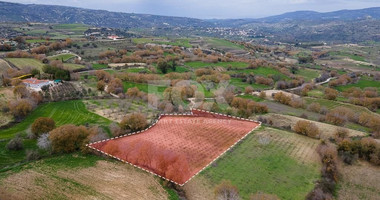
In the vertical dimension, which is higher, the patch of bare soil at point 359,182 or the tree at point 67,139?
the tree at point 67,139

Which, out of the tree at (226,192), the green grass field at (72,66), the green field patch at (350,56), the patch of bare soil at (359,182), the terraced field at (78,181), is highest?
the green field patch at (350,56)

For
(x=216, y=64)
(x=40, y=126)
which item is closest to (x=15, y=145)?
(x=40, y=126)

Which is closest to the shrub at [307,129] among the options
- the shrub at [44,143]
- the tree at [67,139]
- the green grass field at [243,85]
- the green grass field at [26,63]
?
the tree at [67,139]

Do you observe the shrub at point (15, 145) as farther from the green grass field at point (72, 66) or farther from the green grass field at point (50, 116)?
the green grass field at point (72, 66)

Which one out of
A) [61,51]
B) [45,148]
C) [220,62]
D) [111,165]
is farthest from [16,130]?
[220,62]

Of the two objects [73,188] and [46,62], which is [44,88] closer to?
[46,62]

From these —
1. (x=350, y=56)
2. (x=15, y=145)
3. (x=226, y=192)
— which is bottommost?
(x=15, y=145)

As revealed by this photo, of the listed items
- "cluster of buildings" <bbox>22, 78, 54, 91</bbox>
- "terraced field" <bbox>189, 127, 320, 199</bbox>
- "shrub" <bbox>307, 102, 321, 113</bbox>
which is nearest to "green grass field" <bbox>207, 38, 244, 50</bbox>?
"shrub" <bbox>307, 102, 321, 113</bbox>

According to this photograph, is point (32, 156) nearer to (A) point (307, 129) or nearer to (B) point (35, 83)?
(B) point (35, 83)
